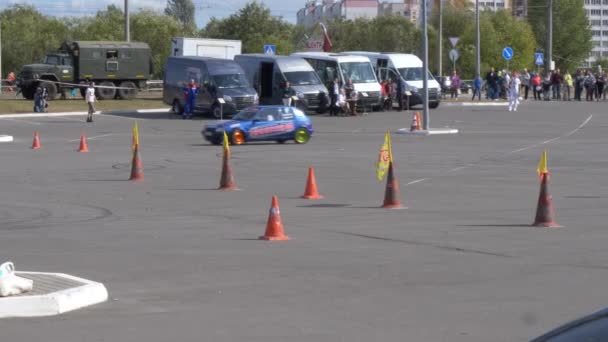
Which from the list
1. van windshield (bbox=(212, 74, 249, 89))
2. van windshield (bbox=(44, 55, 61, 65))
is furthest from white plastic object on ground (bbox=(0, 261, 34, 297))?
van windshield (bbox=(44, 55, 61, 65))

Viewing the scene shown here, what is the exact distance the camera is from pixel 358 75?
5169 cm

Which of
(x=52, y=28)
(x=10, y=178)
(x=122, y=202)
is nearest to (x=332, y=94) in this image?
(x=10, y=178)

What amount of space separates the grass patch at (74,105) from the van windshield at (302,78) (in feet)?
28.2

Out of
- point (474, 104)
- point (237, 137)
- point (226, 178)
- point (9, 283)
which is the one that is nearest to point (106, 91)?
point (474, 104)

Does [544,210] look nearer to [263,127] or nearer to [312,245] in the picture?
[312,245]

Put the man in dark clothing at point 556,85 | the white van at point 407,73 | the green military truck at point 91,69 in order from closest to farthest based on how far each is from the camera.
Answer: the white van at point 407,73 → the green military truck at point 91,69 → the man in dark clothing at point 556,85

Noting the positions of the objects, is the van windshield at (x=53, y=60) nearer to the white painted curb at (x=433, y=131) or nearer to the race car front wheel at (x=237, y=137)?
the white painted curb at (x=433, y=131)

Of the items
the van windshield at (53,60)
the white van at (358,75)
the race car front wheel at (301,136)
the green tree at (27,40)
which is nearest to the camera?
the race car front wheel at (301,136)

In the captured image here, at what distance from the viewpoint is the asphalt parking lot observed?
9.16m

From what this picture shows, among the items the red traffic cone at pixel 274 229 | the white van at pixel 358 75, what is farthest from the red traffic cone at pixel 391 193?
the white van at pixel 358 75

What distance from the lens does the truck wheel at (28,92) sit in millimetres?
56844

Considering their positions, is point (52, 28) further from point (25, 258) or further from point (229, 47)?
point (25, 258)

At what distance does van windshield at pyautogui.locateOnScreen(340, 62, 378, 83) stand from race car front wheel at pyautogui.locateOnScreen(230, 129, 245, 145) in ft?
62.1

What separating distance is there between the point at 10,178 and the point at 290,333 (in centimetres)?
1513
